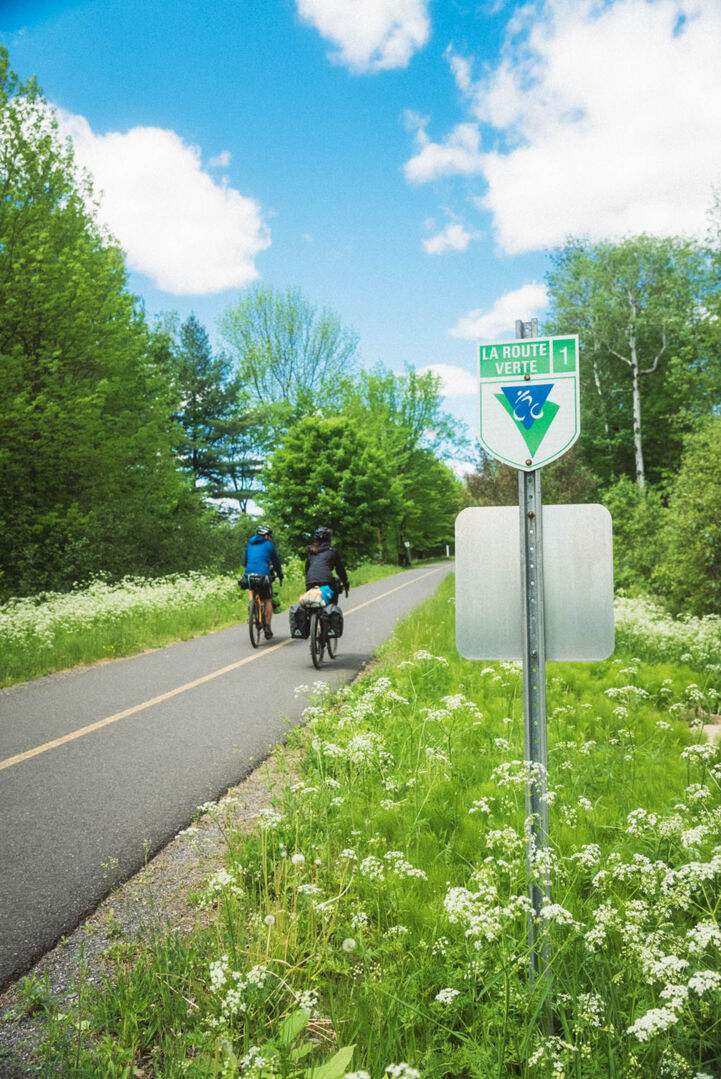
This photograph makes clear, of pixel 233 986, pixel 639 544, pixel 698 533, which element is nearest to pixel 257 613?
pixel 698 533

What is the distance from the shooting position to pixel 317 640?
10.1m

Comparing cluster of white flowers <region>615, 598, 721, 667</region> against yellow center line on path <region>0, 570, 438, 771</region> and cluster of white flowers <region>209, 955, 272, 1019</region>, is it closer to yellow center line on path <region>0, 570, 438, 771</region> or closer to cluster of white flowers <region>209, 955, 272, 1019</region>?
yellow center line on path <region>0, 570, 438, 771</region>

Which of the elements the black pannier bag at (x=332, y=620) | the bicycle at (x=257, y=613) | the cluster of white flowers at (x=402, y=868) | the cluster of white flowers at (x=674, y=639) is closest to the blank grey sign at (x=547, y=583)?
the cluster of white flowers at (x=402, y=868)

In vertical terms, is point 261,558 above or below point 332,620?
above

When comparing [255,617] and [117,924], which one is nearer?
[117,924]

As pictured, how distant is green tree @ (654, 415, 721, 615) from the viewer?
564 inches

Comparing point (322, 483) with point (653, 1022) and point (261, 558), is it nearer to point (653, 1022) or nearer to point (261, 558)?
point (261, 558)

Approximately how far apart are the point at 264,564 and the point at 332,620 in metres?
2.20

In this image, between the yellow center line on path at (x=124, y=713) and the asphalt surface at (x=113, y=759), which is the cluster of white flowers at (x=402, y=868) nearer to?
the asphalt surface at (x=113, y=759)

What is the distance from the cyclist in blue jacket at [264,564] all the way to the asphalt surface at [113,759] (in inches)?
46.5

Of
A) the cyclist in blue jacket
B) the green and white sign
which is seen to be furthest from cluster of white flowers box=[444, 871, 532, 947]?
the cyclist in blue jacket

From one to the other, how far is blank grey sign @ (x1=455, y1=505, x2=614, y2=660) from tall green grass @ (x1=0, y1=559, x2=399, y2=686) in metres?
8.47

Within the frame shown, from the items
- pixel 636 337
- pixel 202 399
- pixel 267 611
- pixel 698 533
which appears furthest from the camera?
pixel 202 399

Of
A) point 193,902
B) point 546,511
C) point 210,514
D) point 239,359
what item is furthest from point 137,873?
point 239,359
